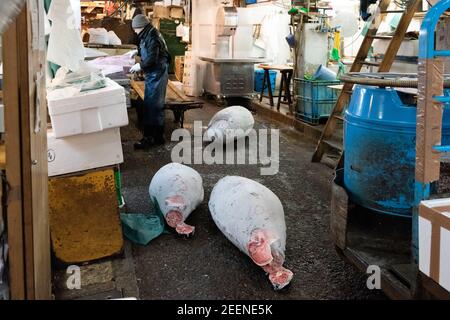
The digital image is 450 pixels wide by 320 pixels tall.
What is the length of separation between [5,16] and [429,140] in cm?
158

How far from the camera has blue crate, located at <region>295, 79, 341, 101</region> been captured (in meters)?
6.89

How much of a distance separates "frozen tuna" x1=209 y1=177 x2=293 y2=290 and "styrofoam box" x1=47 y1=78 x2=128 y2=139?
3.20 ft

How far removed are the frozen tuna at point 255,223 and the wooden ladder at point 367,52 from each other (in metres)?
1.72

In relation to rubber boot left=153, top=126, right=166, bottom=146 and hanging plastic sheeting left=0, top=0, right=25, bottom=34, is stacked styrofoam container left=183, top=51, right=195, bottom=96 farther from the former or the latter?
hanging plastic sheeting left=0, top=0, right=25, bottom=34

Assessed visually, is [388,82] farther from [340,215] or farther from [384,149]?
[340,215]

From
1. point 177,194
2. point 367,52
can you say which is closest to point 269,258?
point 177,194

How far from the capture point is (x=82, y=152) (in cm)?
300

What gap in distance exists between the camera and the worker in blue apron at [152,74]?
20.2 feet

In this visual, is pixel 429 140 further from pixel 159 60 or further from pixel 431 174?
pixel 159 60

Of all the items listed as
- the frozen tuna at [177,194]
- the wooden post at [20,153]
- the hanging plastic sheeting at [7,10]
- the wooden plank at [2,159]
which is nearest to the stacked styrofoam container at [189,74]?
the frozen tuna at [177,194]

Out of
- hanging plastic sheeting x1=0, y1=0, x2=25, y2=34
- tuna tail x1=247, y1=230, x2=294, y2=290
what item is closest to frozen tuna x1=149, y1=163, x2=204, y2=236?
tuna tail x1=247, y1=230, x2=294, y2=290

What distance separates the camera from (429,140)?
1.88 m

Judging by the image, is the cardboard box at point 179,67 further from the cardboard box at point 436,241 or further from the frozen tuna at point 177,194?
the cardboard box at point 436,241
